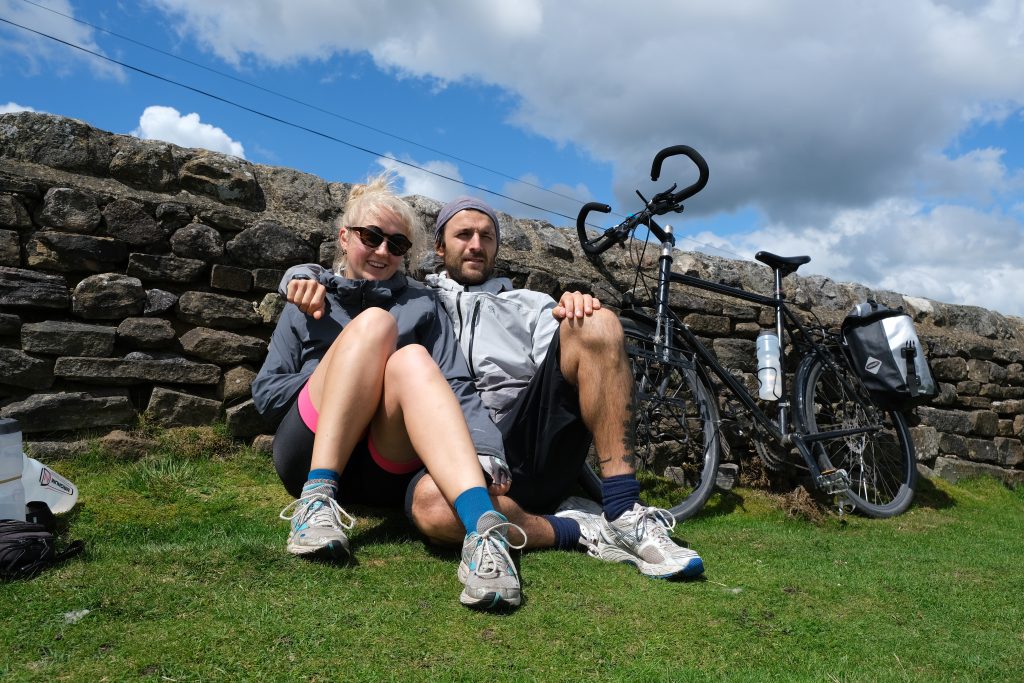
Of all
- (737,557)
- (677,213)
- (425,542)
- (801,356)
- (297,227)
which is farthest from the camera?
(801,356)

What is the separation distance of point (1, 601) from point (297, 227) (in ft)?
6.45

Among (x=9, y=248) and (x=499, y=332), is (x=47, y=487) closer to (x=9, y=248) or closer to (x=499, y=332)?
(x=9, y=248)

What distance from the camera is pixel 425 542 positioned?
2.40 meters

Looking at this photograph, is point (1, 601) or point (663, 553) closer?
point (1, 601)

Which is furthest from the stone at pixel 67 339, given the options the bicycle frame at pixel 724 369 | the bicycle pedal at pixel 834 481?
the bicycle pedal at pixel 834 481

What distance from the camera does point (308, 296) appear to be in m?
A: 2.52

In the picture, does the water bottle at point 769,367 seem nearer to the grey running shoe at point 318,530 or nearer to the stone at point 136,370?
the grey running shoe at point 318,530

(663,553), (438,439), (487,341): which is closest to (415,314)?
(487,341)

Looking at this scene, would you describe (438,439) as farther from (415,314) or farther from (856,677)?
(856,677)

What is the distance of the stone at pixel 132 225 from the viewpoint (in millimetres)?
2965

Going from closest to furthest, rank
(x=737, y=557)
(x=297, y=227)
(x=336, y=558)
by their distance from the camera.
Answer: (x=336, y=558) < (x=737, y=557) < (x=297, y=227)

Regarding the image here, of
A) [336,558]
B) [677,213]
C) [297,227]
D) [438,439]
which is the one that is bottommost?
[336,558]

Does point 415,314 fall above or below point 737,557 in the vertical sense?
above

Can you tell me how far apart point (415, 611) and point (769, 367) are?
268 centimetres
